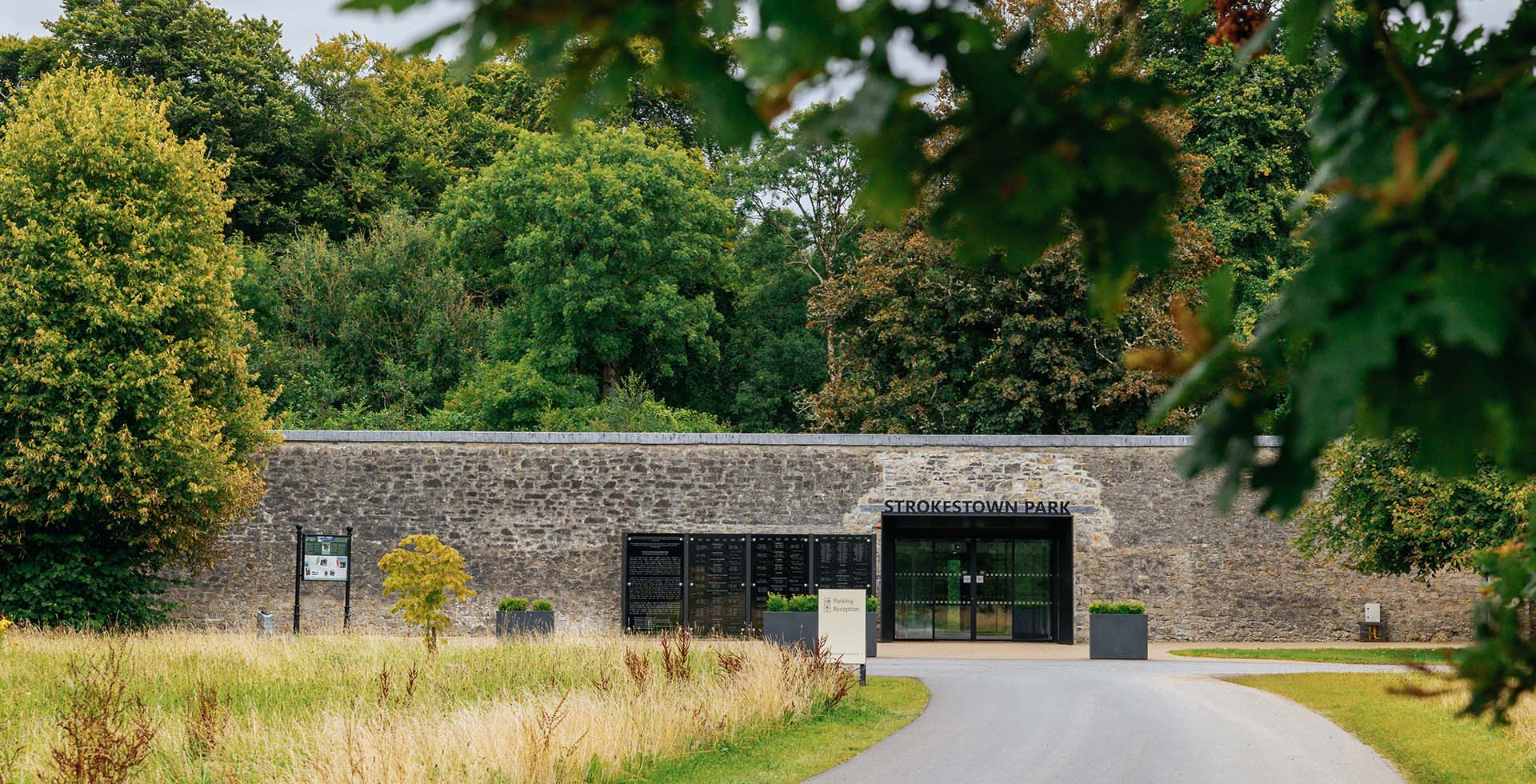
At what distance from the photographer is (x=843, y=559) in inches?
985

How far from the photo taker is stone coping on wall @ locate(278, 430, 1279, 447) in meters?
25.4

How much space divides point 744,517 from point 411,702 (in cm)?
1444

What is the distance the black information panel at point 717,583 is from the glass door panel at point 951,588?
3.86 metres

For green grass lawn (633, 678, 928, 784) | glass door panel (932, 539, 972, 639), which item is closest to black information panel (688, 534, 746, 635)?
glass door panel (932, 539, 972, 639)

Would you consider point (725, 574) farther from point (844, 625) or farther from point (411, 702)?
point (411, 702)

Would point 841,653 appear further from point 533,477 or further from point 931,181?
point 931,181

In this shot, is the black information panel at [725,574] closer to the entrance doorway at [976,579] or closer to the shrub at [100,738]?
the entrance doorway at [976,579]

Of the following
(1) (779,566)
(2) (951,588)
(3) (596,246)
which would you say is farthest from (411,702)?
(3) (596,246)

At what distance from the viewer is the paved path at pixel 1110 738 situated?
32.8 ft

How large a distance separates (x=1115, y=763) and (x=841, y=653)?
5.15 m

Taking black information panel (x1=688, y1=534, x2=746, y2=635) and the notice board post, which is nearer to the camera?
the notice board post

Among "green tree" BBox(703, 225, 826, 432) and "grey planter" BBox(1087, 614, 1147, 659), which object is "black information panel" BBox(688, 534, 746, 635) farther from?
"green tree" BBox(703, 225, 826, 432)

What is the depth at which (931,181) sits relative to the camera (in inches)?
83.9

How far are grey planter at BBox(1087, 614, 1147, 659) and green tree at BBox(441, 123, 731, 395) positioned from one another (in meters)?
18.2
